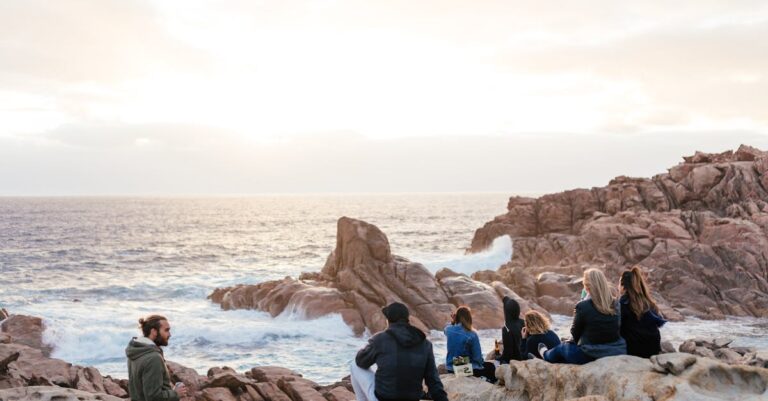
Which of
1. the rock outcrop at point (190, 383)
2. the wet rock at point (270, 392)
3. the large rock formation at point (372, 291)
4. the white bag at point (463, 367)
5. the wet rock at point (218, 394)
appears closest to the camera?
the white bag at point (463, 367)

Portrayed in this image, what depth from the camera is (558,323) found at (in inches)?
1267

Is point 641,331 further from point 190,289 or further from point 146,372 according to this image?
point 190,289

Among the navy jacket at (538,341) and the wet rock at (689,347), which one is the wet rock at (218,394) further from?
the wet rock at (689,347)

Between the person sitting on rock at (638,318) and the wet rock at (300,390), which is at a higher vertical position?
the person sitting on rock at (638,318)

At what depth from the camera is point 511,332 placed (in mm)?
11234

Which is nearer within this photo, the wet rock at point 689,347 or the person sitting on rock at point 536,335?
the person sitting on rock at point 536,335

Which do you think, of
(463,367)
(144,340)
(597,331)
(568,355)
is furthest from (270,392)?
(597,331)

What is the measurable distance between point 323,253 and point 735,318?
54170mm

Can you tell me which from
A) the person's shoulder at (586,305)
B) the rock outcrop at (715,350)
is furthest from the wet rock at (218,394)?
the rock outcrop at (715,350)

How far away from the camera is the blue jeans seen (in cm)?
918

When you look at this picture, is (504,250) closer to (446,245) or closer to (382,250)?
(382,250)

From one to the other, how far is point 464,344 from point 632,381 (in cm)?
356

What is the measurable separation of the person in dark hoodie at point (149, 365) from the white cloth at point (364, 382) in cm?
260

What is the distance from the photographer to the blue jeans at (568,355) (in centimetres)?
918
